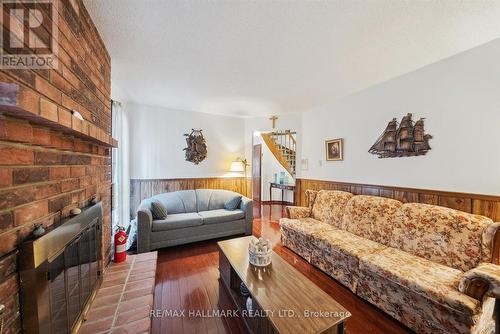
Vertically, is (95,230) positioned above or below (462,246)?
above

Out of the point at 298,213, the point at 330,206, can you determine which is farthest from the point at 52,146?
the point at 330,206

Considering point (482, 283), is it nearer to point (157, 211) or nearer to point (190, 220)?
point (190, 220)

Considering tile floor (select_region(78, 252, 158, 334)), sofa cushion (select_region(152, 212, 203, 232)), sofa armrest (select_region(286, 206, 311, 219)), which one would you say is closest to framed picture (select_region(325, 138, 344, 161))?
sofa armrest (select_region(286, 206, 311, 219))

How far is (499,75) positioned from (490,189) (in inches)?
42.4

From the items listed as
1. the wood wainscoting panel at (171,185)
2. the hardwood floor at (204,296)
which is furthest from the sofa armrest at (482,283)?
the wood wainscoting panel at (171,185)

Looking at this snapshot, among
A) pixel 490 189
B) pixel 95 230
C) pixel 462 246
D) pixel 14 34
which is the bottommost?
pixel 462 246

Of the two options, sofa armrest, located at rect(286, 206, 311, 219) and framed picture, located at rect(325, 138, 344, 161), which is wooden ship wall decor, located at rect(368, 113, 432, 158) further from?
sofa armrest, located at rect(286, 206, 311, 219)

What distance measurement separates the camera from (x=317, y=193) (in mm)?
3283

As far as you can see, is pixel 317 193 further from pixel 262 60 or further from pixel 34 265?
pixel 34 265

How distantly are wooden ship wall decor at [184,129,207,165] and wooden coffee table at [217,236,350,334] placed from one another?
2854 millimetres

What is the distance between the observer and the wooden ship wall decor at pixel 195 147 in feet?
14.0

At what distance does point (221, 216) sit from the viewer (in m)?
3.19

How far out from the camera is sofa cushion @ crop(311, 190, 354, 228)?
2.79 m

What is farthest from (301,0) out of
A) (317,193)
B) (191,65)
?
(317,193)
